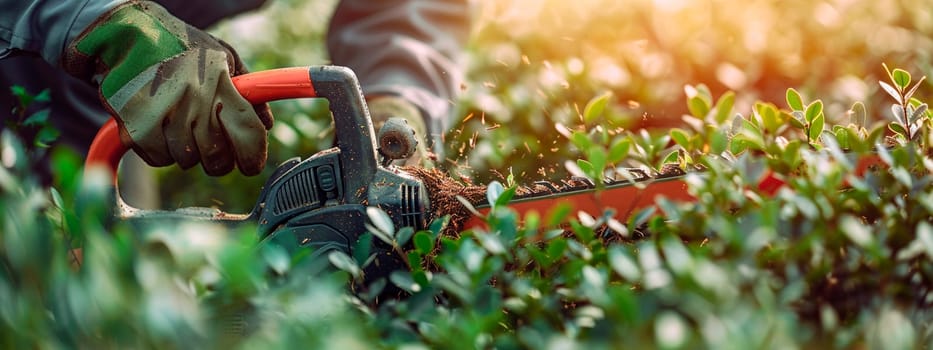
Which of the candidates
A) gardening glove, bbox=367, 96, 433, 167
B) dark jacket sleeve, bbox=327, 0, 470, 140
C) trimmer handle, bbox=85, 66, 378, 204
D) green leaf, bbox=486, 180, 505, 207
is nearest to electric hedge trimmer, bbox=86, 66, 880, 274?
trimmer handle, bbox=85, 66, 378, 204

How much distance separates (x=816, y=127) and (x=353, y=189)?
1024 mm

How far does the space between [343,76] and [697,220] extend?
1082 mm

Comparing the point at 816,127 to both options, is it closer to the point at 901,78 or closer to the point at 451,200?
the point at 901,78

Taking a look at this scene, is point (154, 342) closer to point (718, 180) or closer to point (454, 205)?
point (718, 180)

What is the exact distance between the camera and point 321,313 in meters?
1.07

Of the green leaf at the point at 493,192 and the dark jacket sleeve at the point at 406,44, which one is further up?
the green leaf at the point at 493,192

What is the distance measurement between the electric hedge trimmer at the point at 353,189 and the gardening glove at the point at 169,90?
0.18 metres

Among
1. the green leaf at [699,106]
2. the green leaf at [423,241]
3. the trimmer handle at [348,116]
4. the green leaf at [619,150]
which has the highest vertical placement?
the green leaf at [619,150]

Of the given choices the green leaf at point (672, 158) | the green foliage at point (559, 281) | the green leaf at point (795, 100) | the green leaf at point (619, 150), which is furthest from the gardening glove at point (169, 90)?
the green leaf at point (795, 100)

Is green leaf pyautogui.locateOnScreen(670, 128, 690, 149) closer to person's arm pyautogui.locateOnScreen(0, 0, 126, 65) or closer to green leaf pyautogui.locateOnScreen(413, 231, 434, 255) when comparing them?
green leaf pyautogui.locateOnScreen(413, 231, 434, 255)

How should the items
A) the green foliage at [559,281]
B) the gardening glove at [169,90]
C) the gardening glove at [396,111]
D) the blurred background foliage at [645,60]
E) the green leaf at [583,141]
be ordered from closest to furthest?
1. the green foliage at [559,281]
2. the green leaf at [583,141]
3. the gardening glove at [169,90]
4. the gardening glove at [396,111]
5. the blurred background foliage at [645,60]

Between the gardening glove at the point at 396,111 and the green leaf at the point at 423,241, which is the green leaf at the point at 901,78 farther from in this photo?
the gardening glove at the point at 396,111

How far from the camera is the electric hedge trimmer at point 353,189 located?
2.11 meters

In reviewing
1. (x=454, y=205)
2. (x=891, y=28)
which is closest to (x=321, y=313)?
(x=454, y=205)
